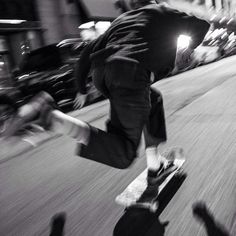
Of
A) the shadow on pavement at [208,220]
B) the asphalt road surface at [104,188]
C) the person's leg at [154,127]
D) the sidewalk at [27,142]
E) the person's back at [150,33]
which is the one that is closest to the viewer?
the shadow on pavement at [208,220]

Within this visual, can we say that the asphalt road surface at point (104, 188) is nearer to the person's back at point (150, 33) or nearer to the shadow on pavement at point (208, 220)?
the shadow on pavement at point (208, 220)

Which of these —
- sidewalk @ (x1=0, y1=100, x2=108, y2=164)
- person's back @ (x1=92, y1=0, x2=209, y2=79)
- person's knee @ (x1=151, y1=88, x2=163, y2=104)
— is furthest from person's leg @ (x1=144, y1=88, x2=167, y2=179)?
sidewalk @ (x1=0, y1=100, x2=108, y2=164)

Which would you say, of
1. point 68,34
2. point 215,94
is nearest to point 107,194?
point 215,94

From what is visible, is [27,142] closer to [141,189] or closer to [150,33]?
[141,189]

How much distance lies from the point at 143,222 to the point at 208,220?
0.48m

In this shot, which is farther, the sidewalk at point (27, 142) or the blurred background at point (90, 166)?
the sidewalk at point (27, 142)

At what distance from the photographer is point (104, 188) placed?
333cm

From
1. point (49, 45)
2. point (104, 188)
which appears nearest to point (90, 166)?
point (104, 188)

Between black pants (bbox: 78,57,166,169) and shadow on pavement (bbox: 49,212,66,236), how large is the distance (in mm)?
604

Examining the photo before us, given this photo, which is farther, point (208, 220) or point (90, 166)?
point (90, 166)

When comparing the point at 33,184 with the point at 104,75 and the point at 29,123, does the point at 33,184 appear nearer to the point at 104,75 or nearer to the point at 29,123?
the point at 29,123

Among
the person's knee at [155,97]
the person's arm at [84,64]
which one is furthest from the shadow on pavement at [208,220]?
the person's arm at [84,64]

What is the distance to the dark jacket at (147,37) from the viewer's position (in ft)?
8.03

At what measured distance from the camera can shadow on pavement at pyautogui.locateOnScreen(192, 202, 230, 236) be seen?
2296mm
